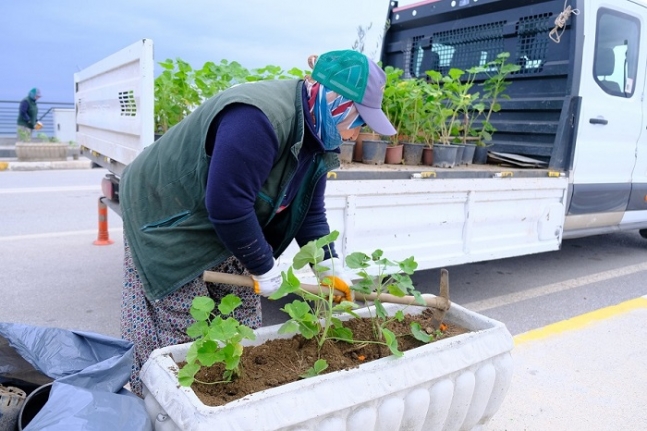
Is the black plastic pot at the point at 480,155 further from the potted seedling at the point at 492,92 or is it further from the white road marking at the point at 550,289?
the white road marking at the point at 550,289

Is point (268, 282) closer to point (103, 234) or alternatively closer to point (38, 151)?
point (103, 234)

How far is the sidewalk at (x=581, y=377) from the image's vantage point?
2602 millimetres

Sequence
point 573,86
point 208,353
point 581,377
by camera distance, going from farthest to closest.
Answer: point 573,86 < point 581,377 < point 208,353

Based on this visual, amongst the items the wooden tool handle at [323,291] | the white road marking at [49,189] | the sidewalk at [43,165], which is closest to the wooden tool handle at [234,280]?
the wooden tool handle at [323,291]

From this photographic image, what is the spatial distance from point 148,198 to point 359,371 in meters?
0.96

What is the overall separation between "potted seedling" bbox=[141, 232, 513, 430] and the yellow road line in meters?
1.46

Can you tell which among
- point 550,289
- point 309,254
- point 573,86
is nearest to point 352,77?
point 309,254

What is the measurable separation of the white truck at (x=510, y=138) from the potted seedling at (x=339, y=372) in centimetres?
113

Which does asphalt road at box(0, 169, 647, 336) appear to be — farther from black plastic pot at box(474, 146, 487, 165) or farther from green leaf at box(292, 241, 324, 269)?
green leaf at box(292, 241, 324, 269)

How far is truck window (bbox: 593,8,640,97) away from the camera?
4.49 meters

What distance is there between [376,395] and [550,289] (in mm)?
3489

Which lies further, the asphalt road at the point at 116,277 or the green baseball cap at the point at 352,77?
the asphalt road at the point at 116,277

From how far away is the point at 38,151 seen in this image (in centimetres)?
1243

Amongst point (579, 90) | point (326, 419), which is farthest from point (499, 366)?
point (579, 90)
